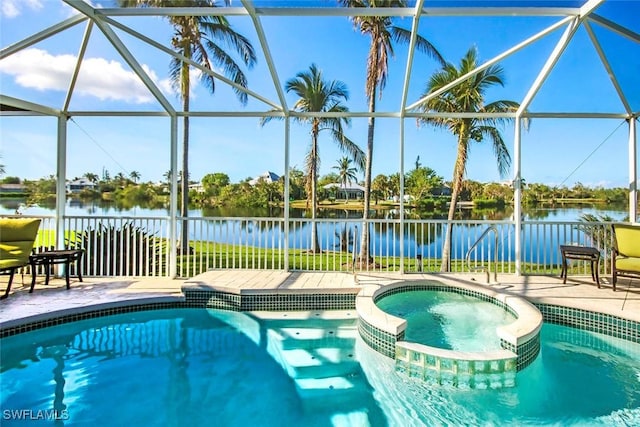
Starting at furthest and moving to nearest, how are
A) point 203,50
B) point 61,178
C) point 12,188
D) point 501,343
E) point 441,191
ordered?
point 441,191
point 203,50
point 12,188
point 61,178
point 501,343

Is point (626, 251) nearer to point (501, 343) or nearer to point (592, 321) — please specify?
point (592, 321)

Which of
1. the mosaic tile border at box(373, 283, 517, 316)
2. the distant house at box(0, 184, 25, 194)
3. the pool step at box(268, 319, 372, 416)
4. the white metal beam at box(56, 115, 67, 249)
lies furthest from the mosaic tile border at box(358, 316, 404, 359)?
the distant house at box(0, 184, 25, 194)

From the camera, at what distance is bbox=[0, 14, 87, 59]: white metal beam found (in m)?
4.43

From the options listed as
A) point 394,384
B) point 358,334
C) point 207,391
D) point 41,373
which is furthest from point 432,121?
point 41,373

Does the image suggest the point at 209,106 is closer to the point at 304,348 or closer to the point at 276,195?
the point at 276,195

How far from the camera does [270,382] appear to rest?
3.38 metres

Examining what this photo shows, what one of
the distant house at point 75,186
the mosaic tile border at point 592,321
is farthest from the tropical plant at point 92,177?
the mosaic tile border at point 592,321

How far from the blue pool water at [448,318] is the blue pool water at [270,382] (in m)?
0.59

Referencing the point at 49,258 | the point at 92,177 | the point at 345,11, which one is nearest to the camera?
the point at 345,11

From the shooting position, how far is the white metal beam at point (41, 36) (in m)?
4.43

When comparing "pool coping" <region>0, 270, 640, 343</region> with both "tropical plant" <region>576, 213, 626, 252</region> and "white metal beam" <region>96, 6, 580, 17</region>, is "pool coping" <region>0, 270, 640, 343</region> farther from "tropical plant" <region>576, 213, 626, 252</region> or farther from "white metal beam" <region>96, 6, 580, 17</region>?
"white metal beam" <region>96, 6, 580, 17</region>

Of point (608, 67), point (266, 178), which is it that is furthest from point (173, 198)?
point (266, 178)

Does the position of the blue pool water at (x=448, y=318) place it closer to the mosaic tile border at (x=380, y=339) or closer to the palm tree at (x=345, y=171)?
the mosaic tile border at (x=380, y=339)

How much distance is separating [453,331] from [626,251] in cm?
348
